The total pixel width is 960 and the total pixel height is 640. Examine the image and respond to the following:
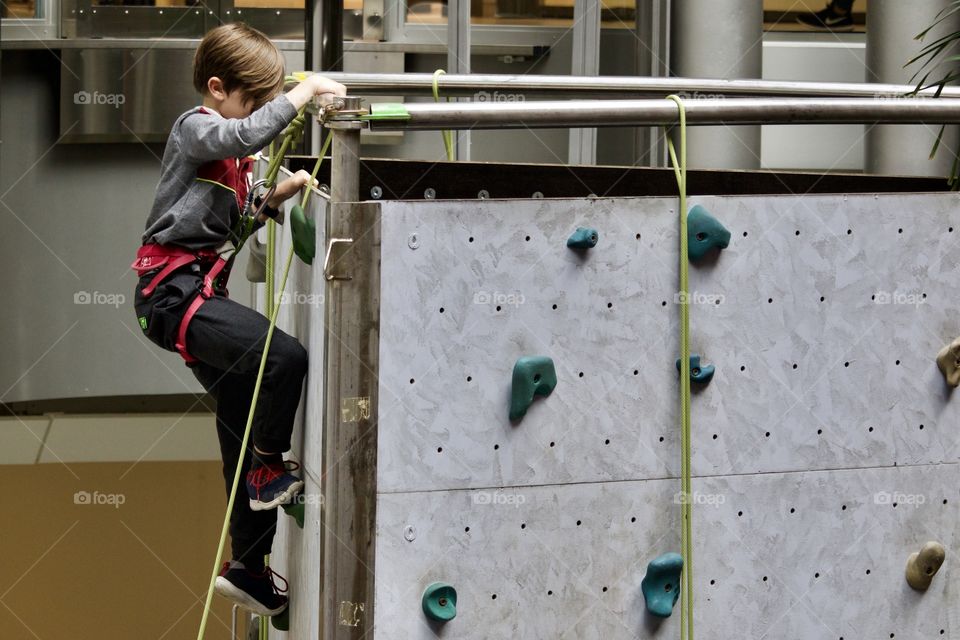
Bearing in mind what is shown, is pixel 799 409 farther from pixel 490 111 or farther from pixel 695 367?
pixel 490 111

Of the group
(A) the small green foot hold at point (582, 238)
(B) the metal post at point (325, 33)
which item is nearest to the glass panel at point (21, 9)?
(B) the metal post at point (325, 33)

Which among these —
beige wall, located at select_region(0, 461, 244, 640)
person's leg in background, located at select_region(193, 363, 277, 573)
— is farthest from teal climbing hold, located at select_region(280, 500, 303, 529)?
beige wall, located at select_region(0, 461, 244, 640)

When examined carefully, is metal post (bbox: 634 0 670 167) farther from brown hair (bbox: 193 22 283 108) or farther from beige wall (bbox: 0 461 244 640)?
brown hair (bbox: 193 22 283 108)

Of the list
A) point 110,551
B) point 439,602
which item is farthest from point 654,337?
point 110,551

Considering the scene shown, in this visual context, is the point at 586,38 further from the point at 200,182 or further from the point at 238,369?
the point at 238,369

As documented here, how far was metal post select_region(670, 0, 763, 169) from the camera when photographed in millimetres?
4617

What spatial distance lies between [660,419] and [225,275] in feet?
2.71

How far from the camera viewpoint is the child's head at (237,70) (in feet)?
6.82

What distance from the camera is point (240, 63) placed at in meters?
2.08

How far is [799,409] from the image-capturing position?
183 cm

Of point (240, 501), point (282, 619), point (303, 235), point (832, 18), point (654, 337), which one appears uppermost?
point (832, 18)

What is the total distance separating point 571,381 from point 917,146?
338cm

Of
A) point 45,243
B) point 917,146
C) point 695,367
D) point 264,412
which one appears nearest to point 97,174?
point 45,243

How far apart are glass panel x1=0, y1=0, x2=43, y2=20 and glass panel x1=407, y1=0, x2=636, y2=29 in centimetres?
167
